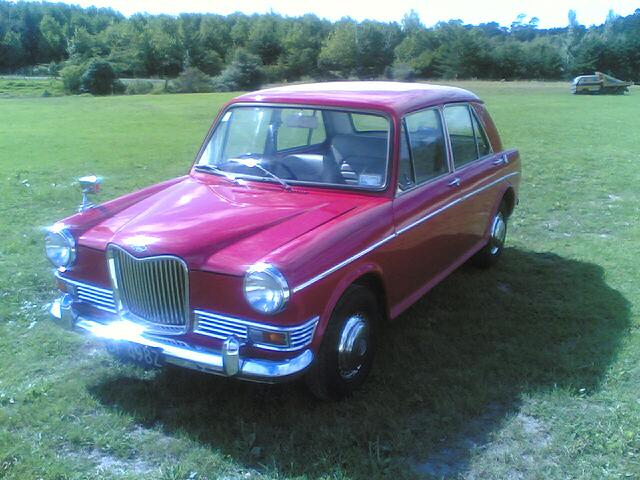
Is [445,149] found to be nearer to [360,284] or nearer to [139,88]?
[360,284]

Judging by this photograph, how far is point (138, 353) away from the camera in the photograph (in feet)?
11.4

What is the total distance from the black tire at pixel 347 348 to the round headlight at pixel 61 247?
1645 millimetres

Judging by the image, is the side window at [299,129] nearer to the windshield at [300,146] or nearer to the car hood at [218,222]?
the windshield at [300,146]

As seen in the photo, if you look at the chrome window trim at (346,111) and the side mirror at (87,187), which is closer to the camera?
the chrome window trim at (346,111)

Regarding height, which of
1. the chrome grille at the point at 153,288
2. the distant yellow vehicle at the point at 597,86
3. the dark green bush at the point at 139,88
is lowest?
the dark green bush at the point at 139,88

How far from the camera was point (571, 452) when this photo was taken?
328cm

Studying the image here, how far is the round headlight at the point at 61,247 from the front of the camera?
151 inches

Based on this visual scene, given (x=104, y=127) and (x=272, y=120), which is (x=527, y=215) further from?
(x=104, y=127)

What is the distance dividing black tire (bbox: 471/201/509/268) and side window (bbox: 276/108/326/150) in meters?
2.16

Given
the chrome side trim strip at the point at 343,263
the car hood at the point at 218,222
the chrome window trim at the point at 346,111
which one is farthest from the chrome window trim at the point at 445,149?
the car hood at the point at 218,222

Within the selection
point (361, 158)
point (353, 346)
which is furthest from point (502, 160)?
point (353, 346)

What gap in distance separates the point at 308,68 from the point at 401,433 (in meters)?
68.1

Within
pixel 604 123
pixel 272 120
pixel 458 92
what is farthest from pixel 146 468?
pixel 604 123

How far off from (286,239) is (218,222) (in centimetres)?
46
